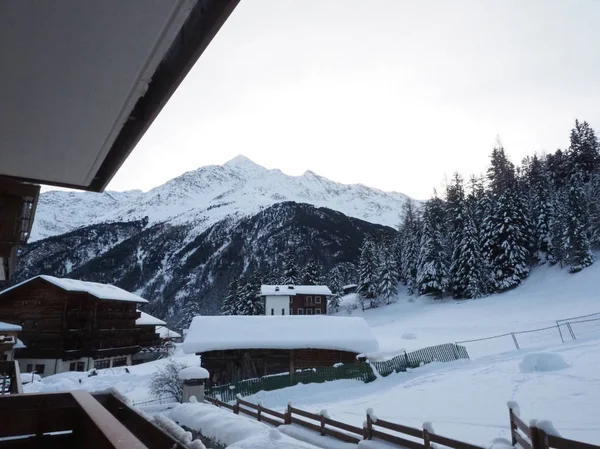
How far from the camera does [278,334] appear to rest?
2962 centimetres

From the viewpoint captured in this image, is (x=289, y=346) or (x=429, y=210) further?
(x=429, y=210)

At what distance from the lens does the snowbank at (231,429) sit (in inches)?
341

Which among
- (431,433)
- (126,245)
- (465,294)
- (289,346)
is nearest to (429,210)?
(465,294)

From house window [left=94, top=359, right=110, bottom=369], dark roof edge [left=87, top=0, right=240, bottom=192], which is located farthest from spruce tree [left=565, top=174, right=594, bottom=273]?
dark roof edge [left=87, top=0, right=240, bottom=192]

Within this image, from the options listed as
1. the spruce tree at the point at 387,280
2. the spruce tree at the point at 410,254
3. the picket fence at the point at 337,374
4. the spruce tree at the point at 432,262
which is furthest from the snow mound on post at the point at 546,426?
the spruce tree at the point at 410,254

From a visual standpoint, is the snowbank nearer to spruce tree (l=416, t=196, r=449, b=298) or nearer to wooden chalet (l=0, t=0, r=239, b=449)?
wooden chalet (l=0, t=0, r=239, b=449)

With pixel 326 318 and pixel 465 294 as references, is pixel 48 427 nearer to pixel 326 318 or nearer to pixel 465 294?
pixel 326 318

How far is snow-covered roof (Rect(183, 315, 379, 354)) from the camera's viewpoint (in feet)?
93.2

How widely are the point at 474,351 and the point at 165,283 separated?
4193 inches

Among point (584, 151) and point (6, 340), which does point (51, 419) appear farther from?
point (584, 151)

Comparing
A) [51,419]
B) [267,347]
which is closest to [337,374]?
[267,347]

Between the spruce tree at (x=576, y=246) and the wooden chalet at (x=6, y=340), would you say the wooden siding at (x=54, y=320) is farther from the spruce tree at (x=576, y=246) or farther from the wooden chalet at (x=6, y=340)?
the spruce tree at (x=576, y=246)

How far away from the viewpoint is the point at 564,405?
1274 centimetres

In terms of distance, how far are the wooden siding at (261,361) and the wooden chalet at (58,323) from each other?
681 inches
